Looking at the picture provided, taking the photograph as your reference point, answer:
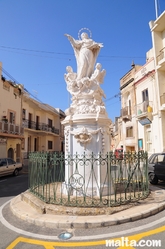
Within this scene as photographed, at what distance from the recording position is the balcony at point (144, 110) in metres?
17.8

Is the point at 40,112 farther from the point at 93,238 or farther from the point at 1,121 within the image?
the point at 93,238

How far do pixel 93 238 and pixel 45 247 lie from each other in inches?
37.6

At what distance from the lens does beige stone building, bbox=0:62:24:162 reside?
19.0m

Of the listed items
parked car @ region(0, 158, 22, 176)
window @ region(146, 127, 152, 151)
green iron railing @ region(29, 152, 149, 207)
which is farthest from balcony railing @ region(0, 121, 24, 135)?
window @ region(146, 127, 152, 151)

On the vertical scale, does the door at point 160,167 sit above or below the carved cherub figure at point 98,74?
below

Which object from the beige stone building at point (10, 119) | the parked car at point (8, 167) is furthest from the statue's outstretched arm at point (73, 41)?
the beige stone building at point (10, 119)

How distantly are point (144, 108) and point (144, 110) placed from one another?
0.71 ft

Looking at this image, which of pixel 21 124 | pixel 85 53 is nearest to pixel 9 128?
pixel 21 124

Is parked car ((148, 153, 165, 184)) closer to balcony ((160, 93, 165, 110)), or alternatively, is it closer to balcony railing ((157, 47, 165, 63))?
balcony ((160, 93, 165, 110))

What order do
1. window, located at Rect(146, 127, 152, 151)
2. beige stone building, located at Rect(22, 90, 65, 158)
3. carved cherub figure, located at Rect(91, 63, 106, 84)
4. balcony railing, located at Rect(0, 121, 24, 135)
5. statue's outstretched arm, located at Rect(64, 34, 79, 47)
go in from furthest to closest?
beige stone building, located at Rect(22, 90, 65, 158)
window, located at Rect(146, 127, 152, 151)
balcony railing, located at Rect(0, 121, 24, 135)
statue's outstretched arm, located at Rect(64, 34, 79, 47)
carved cherub figure, located at Rect(91, 63, 106, 84)

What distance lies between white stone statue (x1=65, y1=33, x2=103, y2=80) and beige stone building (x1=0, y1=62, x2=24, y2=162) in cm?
1373

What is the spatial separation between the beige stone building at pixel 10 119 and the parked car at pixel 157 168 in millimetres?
14469

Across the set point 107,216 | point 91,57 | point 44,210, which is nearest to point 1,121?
point 91,57

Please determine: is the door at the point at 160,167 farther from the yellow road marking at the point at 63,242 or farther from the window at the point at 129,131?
the window at the point at 129,131
